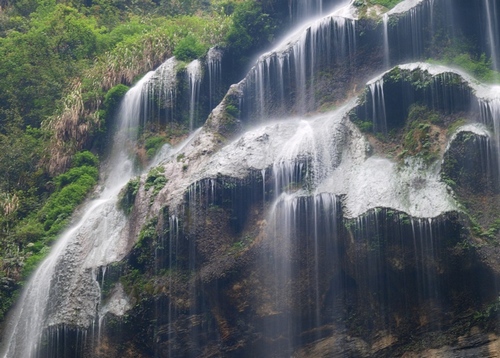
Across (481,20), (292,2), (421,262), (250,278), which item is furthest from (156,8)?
(421,262)

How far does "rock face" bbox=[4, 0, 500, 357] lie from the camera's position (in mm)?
15688

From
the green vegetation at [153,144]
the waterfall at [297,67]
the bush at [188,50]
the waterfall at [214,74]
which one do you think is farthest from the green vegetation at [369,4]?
the green vegetation at [153,144]

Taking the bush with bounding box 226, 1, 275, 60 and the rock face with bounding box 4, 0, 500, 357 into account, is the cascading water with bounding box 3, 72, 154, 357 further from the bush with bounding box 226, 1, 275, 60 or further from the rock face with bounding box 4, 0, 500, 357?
the bush with bounding box 226, 1, 275, 60

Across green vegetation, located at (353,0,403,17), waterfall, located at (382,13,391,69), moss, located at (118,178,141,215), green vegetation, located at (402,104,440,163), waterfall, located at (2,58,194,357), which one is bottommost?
waterfall, located at (2,58,194,357)

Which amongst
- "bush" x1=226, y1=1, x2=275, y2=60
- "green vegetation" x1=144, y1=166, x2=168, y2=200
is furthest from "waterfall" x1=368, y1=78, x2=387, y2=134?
"bush" x1=226, y1=1, x2=275, y2=60

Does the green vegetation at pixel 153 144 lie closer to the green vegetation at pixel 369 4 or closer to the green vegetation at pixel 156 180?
the green vegetation at pixel 156 180

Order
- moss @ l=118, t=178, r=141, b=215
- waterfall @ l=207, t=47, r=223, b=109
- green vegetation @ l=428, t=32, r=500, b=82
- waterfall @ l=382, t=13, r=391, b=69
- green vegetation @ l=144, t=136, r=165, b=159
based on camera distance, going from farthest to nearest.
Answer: waterfall @ l=207, t=47, r=223, b=109 < green vegetation @ l=144, t=136, r=165, b=159 < waterfall @ l=382, t=13, r=391, b=69 < moss @ l=118, t=178, r=141, b=215 < green vegetation @ l=428, t=32, r=500, b=82

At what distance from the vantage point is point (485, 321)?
15.0 m

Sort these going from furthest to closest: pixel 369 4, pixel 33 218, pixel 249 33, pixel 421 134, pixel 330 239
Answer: pixel 249 33
pixel 33 218
pixel 369 4
pixel 421 134
pixel 330 239

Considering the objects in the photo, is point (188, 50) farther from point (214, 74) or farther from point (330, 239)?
point (330, 239)

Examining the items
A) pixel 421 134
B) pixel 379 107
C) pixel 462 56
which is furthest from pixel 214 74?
pixel 421 134

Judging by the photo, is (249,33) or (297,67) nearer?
(297,67)

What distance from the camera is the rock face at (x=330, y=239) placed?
1569 centimetres

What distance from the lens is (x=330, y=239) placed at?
1720cm
